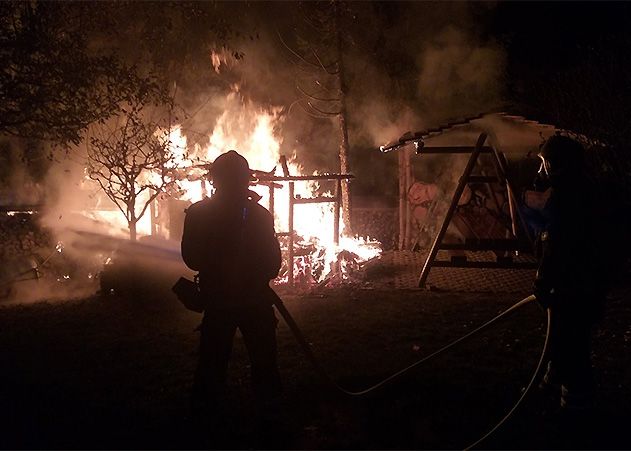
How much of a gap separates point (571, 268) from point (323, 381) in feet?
8.87

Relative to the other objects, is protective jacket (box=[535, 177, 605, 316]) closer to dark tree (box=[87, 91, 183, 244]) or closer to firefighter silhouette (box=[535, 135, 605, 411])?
firefighter silhouette (box=[535, 135, 605, 411])

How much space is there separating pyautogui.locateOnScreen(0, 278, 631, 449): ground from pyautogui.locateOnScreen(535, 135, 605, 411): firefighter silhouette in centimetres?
41

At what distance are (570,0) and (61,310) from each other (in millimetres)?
15863

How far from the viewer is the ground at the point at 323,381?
4.49 metres

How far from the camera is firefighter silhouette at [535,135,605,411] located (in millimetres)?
4344

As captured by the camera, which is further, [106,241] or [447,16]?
[447,16]

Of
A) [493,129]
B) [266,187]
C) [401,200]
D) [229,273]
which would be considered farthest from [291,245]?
[401,200]

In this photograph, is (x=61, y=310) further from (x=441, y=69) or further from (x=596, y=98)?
(x=441, y=69)

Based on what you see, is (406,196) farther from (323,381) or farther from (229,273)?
(229,273)

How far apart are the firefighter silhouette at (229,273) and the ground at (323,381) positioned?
55cm

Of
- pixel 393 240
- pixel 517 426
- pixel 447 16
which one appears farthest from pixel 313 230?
pixel 517 426

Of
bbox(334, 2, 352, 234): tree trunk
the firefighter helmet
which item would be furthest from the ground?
bbox(334, 2, 352, 234): tree trunk

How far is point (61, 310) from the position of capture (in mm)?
9125

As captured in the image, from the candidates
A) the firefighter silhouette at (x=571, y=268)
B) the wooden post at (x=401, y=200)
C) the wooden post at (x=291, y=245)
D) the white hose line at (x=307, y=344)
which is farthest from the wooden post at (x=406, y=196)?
the firefighter silhouette at (x=571, y=268)
